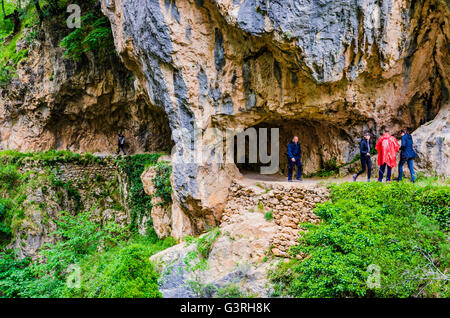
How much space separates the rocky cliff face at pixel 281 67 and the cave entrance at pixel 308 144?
0.10 m

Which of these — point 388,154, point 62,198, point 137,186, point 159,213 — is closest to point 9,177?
point 62,198

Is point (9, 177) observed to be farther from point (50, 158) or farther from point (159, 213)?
point (159, 213)

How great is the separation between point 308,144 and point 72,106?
11.8m

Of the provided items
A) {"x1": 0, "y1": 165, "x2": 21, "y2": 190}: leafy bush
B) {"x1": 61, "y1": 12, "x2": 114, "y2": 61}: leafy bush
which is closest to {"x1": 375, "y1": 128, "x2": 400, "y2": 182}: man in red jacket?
{"x1": 61, "y1": 12, "x2": 114, "y2": 61}: leafy bush

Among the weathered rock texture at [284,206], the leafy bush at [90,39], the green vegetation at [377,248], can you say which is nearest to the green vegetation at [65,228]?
the weathered rock texture at [284,206]

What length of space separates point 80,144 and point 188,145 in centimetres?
971

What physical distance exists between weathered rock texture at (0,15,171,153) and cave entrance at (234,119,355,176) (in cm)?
437

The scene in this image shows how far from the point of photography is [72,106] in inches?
590

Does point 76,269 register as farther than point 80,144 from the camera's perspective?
No

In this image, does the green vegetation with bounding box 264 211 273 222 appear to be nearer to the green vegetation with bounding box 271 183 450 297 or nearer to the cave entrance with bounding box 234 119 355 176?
the green vegetation with bounding box 271 183 450 297

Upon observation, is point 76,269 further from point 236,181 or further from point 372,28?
point 372,28

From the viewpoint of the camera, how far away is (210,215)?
886 cm
